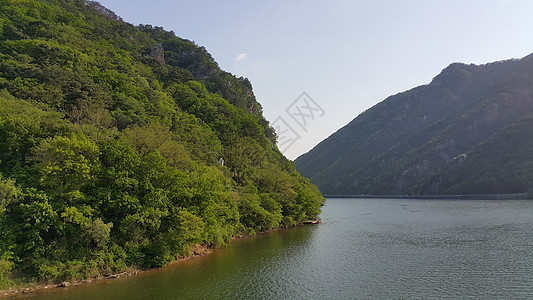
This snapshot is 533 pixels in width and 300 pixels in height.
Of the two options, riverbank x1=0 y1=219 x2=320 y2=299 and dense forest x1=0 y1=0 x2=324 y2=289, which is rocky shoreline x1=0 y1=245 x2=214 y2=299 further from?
dense forest x1=0 y1=0 x2=324 y2=289

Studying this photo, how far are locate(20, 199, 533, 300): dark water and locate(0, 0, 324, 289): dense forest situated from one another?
12.4 feet

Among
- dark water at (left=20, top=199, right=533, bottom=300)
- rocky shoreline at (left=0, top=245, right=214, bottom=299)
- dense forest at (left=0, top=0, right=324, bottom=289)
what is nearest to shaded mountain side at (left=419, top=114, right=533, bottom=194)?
dark water at (left=20, top=199, right=533, bottom=300)

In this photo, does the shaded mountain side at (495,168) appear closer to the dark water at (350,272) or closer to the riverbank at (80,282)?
the dark water at (350,272)

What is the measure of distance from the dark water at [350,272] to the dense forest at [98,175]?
12.4 feet

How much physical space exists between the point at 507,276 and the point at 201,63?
12727 cm

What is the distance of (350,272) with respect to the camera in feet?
109

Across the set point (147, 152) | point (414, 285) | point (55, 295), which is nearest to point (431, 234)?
point (414, 285)

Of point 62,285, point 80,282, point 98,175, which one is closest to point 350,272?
point 80,282

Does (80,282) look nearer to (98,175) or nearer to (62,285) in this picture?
(62,285)

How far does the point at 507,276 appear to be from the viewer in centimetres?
2923

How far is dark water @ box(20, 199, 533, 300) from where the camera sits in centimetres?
2678

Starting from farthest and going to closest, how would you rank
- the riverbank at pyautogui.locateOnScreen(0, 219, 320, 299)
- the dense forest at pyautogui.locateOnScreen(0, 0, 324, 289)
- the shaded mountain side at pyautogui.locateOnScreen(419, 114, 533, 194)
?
the shaded mountain side at pyautogui.locateOnScreen(419, 114, 533, 194)
the dense forest at pyautogui.locateOnScreen(0, 0, 324, 289)
the riverbank at pyautogui.locateOnScreen(0, 219, 320, 299)

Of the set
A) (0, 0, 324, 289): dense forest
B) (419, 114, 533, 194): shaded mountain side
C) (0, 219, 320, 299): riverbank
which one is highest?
(0, 0, 324, 289): dense forest

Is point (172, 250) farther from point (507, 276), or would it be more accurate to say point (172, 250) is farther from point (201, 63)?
point (201, 63)
